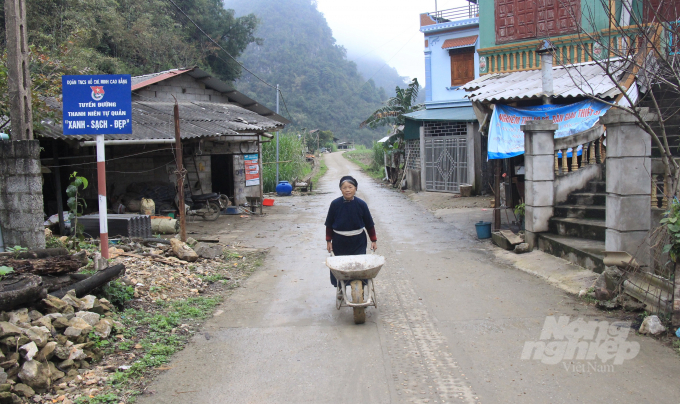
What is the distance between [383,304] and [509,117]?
6376 millimetres

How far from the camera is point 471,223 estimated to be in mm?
14203

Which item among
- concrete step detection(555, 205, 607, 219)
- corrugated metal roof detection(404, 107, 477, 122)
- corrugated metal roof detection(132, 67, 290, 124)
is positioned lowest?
concrete step detection(555, 205, 607, 219)

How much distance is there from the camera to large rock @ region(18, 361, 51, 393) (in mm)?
4203

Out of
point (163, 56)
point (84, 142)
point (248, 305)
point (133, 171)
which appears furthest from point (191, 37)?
point (248, 305)

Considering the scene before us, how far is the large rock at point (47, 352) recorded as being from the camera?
447cm

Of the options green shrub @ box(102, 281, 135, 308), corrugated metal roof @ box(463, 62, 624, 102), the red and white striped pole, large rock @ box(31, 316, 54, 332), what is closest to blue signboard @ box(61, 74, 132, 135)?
the red and white striped pole

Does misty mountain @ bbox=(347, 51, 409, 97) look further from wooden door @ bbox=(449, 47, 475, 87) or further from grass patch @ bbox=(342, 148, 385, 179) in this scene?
wooden door @ bbox=(449, 47, 475, 87)

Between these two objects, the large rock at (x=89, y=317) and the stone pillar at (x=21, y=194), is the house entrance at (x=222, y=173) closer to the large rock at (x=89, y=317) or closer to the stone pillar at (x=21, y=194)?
the stone pillar at (x=21, y=194)

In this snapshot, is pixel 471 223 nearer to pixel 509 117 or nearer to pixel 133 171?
pixel 509 117

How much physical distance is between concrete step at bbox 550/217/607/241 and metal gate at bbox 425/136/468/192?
1282 centimetres

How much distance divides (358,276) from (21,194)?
469 cm

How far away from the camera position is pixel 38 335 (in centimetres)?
457

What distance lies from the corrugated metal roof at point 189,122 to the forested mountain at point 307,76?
43.5m

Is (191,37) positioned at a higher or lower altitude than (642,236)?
Result: higher
